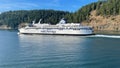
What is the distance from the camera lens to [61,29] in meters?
126

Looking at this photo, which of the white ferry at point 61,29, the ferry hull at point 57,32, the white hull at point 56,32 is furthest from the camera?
the white ferry at point 61,29

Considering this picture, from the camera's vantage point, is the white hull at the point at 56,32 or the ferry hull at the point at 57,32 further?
the white hull at the point at 56,32

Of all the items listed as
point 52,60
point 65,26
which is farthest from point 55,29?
point 52,60

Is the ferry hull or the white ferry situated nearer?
the ferry hull

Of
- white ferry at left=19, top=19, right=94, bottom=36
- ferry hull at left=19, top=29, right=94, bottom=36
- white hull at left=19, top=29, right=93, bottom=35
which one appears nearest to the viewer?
ferry hull at left=19, top=29, right=94, bottom=36

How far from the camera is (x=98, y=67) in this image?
1567 inches

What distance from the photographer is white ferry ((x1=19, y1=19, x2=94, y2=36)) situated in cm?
11643

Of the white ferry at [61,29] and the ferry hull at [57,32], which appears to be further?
the white ferry at [61,29]

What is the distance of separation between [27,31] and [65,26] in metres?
21.9

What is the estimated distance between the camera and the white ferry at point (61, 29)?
382 ft

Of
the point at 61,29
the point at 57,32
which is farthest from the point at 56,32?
the point at 61,29

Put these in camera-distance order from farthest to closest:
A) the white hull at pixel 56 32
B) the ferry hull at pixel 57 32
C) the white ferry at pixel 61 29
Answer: the white ferry at pixel 61 29
the white hull at pixel 56 32
the ferry hull at pixel 57 32

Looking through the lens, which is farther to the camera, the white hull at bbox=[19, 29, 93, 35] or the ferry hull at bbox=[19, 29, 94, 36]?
the white hull at bbox=[19, 29, 93, 35]

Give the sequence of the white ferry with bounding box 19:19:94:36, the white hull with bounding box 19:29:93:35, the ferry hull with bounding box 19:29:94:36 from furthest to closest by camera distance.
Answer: the white ferry with bounding box 19:19:94:36 < the white hull with bounding box 19:29:93:35 < the ferry hull with bounding box 19:29:94:36
